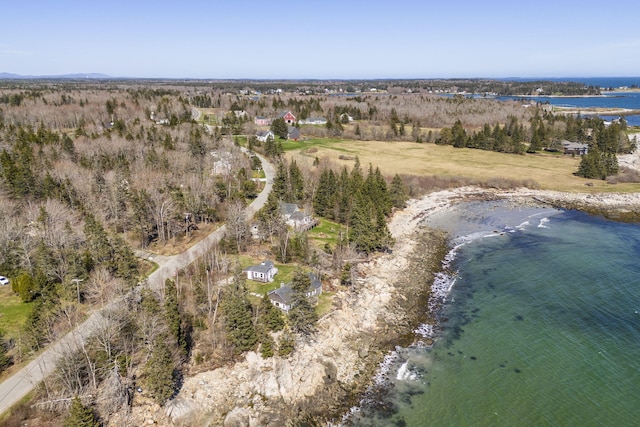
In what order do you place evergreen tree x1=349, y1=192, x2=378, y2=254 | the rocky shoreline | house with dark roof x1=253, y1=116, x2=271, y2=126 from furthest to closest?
1. house with dark roof x1=253, y1=116, x2=271, y2=126
2. evergreen tree x1=349, y1=192, x2=378, y2=254
3. the rocky shoreline

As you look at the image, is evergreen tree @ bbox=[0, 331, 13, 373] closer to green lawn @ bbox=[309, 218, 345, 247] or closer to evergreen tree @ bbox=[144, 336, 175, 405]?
evergreen tree @ bbox=[144, 336, 175, 405]

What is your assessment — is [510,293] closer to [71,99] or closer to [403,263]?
[403,263]

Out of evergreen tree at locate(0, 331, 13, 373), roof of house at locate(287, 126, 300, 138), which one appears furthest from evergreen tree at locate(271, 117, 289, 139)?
evergreen tree at locate(0, 331, 13, 373)

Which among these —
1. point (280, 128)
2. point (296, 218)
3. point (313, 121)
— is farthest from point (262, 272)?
point (313, 121)

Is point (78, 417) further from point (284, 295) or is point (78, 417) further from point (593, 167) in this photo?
point (593, 167)

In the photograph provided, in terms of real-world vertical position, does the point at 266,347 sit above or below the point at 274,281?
below

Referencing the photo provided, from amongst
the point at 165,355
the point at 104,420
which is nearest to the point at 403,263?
the point at 165,355
